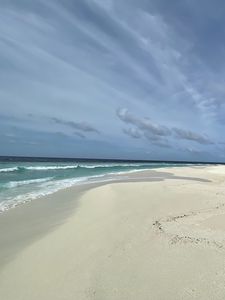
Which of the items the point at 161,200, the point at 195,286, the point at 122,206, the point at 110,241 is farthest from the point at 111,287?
the point at 161,200

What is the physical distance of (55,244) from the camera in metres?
6.93

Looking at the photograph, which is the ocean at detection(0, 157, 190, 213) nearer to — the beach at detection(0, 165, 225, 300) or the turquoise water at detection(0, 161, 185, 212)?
the turquoise water at detection(0, 161, 185, 212)

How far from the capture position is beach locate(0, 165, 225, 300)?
458cm

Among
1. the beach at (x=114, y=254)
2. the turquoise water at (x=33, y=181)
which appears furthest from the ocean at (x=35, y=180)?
the beach at (x=114, y=254)

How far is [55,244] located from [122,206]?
5.28 m

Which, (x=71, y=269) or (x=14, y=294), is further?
(x=71, y=269)

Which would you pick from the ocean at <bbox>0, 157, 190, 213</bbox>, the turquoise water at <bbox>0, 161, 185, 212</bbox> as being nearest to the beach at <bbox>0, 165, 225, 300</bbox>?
the ocean at <bbox>0, 157, 190, 213</bbox>

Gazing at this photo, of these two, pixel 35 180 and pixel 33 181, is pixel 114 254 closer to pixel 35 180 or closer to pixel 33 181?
pixel 33 181

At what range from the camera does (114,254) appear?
6066 mm

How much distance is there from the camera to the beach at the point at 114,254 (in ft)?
15.0

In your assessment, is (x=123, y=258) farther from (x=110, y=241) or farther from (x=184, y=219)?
(x=184, y=219)

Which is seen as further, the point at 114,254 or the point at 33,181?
the point at 33,181

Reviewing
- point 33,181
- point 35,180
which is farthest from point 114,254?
point 35,180

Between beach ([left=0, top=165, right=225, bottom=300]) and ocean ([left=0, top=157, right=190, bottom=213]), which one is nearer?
beach ([left=0, top=165, right=225, bottom=300])
